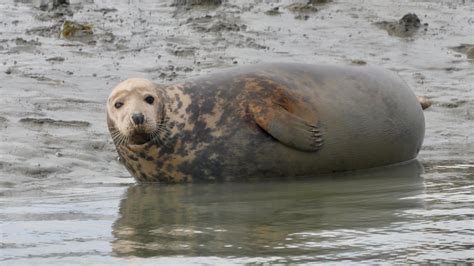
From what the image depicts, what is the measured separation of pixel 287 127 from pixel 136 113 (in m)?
0.85

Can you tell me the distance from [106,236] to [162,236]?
233mm

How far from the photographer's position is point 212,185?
6.78 meters

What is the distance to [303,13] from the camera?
42.8 feet

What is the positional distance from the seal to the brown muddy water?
17 centimetres

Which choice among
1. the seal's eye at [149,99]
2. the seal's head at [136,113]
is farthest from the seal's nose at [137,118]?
the seal's eye at [149,99]

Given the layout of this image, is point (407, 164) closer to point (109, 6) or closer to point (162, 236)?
point (162, 236)

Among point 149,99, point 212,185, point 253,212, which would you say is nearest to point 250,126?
point 212,185

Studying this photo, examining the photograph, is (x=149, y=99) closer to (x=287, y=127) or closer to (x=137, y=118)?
(x=137, y=118)

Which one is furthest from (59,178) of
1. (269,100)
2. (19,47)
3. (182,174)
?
(19,47)

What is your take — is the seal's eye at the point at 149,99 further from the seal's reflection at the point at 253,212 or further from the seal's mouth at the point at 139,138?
the seal's reflection at the point at 253,212

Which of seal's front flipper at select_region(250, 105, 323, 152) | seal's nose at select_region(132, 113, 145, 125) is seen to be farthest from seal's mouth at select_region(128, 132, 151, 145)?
seal's front flipper at select_region(250, 105, 323, 152)

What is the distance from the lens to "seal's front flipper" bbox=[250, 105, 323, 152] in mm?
6859

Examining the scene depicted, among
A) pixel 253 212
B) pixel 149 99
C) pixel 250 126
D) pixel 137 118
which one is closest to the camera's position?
pixel 253 212

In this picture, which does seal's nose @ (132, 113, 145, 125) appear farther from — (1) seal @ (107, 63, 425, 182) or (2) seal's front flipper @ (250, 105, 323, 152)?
(2) seal's front flipper @ (250, 105, 323, 152)
